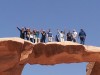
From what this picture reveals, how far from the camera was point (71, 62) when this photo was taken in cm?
2555

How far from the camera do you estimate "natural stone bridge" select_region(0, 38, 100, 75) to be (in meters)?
22.7

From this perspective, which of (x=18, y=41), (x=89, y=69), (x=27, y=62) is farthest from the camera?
(x=89, y=69)

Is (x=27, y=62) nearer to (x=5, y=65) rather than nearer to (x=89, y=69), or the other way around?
(x=5, y=65)

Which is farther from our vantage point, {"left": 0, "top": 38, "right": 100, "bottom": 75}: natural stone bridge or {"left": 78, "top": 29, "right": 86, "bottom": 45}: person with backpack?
{"left": 78, "top": 29, "right": 86, "bottom": 45}: person with backpack

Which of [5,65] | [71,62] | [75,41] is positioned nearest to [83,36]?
[75,41]

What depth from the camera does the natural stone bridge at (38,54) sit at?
2269cm

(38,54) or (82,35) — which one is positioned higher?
(82,35)

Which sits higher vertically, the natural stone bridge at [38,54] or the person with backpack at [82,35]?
the person with backpack at [82,35]

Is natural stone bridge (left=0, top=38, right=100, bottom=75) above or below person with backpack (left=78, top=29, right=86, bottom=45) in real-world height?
below

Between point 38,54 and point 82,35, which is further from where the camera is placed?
point 82,35

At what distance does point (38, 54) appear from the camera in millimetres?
23984

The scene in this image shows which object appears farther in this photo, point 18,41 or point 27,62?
point 27,62

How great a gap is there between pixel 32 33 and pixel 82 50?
3.70 meters

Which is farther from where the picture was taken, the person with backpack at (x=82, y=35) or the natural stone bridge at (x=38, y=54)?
the person with backpack at (x=82, y=35)
